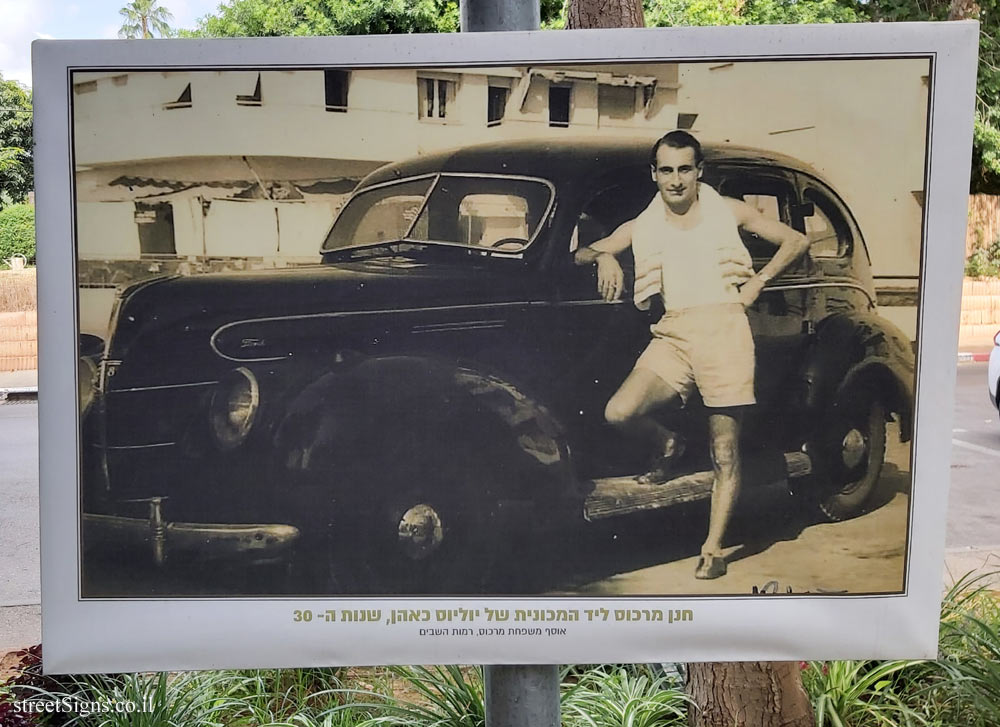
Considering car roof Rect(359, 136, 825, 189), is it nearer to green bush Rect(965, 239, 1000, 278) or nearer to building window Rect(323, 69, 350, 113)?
building window Rect(323, 69, 350, 113)

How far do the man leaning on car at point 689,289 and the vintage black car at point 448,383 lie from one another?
0.10 feet

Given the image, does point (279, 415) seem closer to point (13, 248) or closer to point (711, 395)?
point (711, 395)

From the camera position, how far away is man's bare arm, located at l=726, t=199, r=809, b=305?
2057 mm

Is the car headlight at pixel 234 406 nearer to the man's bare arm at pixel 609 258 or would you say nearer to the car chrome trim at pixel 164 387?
the car chrome trim at pixel 164 387

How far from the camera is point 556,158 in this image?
2043mm

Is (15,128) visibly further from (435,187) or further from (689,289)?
(689,289)

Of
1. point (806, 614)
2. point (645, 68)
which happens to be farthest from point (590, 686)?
point (645, 68)

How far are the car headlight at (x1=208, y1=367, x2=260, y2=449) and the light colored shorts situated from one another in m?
0.96

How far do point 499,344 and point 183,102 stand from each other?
0.97 meters

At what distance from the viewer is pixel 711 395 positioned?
2096 millimetres

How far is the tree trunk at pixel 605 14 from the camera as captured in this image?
10.1 feet

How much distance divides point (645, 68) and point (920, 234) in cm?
79

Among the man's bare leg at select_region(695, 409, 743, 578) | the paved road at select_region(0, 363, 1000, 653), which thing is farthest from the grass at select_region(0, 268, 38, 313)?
the man's bare leg at select_region(695, 409, 743, 578)

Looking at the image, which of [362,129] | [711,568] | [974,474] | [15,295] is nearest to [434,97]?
[362,129]
